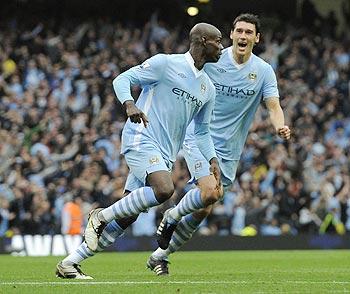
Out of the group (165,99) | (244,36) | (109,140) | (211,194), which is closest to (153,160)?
(165,99)

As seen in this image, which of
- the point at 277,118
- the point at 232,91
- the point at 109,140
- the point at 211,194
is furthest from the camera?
the point at 109,140

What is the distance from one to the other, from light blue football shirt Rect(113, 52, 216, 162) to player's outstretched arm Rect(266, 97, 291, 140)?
979 mm

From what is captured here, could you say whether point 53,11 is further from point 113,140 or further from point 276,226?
point 276,226

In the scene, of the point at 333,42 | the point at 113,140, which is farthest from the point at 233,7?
the point at 113,140

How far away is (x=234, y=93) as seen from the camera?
12.2 meters

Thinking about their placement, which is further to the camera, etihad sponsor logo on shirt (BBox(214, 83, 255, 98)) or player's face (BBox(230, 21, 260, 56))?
etihad sponsor logo on shirt (BBox(214, 83, 255, 98))

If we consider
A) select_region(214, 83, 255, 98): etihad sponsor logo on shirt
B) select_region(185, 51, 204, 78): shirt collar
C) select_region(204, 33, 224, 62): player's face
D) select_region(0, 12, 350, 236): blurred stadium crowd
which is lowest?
select_region(0, 12, 350, 236): blurred stadium crowd

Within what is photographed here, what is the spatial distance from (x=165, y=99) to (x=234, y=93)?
64.5 inches

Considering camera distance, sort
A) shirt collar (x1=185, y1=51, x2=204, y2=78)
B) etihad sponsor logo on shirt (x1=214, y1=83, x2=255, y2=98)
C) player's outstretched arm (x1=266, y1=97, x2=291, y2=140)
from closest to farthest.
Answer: shirt collar (x1=185, y1=51, x2=204, y2=78), player's outstretched arm (x1=266, y1=97, x2=291, y2=140), etihad sponsor logo on shirt (x1=214, y1=83, x2=255, y2=98)

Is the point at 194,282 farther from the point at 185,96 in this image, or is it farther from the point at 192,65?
the point at 192,65

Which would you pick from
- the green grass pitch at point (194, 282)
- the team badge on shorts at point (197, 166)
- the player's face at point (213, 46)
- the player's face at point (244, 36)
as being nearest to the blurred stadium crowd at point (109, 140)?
the green grass pitch at point (194, 282)

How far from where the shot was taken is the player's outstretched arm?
11.5m

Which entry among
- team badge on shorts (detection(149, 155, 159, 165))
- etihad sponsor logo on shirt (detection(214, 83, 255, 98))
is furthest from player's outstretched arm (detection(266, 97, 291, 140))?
team badge on shorts (detection(149, 155, 159, 165))

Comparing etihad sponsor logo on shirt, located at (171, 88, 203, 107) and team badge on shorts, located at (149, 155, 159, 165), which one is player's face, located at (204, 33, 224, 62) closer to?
etihad sponsor logo on shirt, located at (171, 88, 203, 107)
